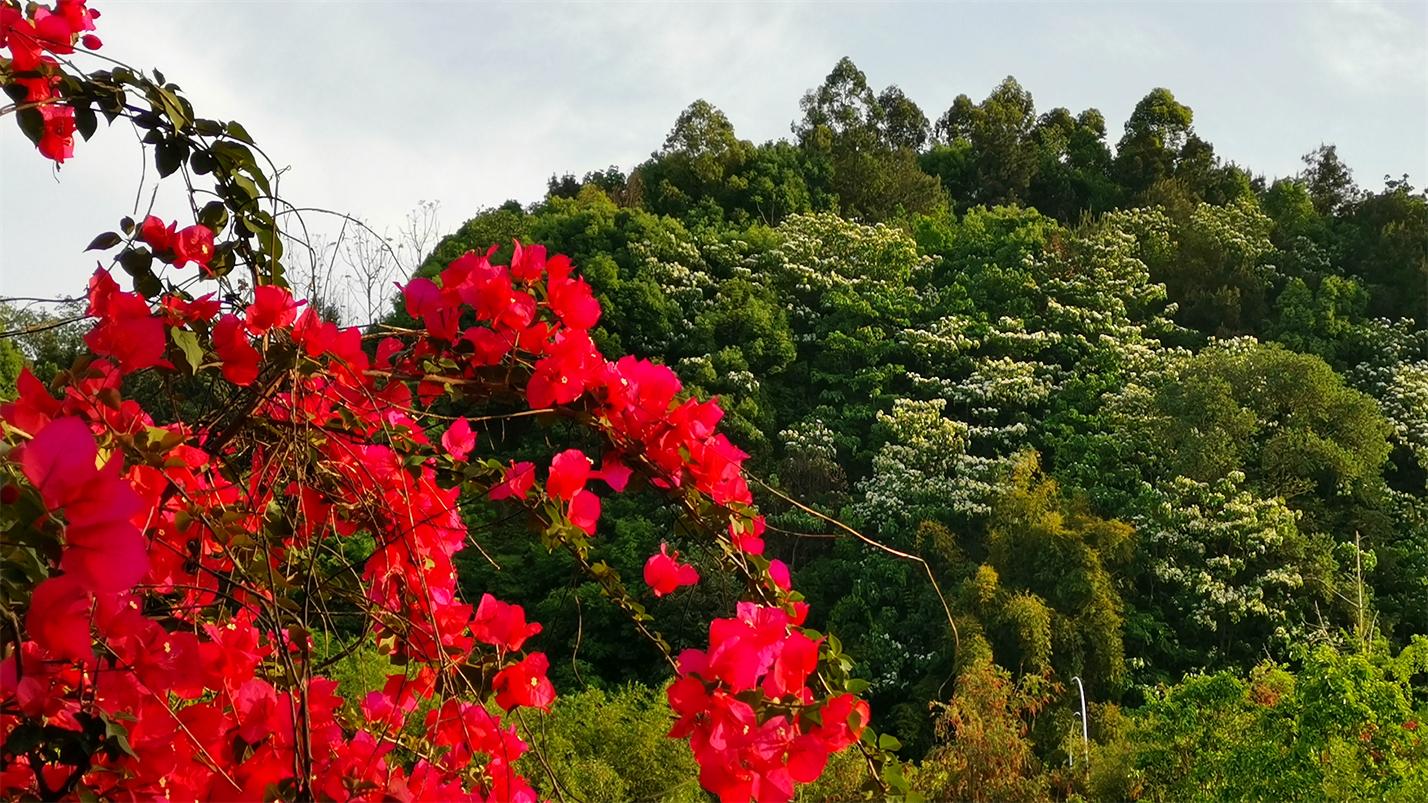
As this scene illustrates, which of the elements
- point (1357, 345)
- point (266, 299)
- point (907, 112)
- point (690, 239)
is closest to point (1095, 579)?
point (1357, 345)

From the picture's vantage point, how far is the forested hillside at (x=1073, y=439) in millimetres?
6039

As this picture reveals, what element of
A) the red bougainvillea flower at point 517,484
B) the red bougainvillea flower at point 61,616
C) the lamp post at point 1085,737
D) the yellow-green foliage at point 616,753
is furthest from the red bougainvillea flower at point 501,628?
the lamp post at point 1085,737

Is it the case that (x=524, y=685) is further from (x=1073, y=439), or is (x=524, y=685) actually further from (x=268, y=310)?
(x=1073, y=439)

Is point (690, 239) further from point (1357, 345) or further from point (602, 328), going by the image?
point (1357, 345)

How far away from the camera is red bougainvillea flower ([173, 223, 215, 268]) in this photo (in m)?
1.03

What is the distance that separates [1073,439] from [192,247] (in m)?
9.16

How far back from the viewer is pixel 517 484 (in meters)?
0.94

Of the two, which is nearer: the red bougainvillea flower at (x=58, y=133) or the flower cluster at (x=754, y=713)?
the flower cluster at (x=754, y=713)

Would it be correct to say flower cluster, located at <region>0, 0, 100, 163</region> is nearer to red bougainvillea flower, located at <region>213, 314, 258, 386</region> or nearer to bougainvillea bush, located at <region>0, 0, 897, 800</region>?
bougainvillea bush, located at <region>0, 0, 897, 800</region>

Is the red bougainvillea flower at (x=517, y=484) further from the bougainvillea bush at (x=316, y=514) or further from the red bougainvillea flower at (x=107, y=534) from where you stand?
the red bougainvillea flower at (x=107, y=534)

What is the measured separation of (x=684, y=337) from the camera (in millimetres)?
11148

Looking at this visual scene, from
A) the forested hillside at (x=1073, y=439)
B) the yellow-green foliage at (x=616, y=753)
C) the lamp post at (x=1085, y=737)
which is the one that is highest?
the forested hillside at (x=1073, y=439)

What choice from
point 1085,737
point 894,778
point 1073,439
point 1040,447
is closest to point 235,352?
point 894,778

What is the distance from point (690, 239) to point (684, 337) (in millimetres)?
1483
